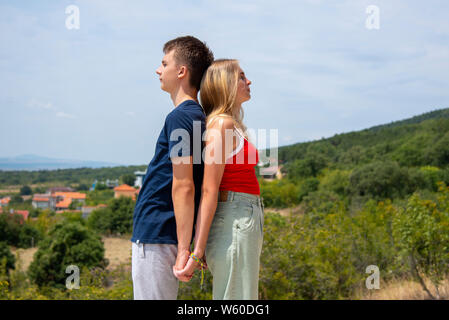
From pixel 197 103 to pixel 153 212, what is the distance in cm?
58

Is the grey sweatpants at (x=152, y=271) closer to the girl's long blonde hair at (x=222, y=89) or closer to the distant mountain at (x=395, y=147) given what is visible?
the girl's long blonde hair at (x=222, y=89)

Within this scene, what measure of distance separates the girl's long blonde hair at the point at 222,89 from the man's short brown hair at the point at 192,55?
7cm

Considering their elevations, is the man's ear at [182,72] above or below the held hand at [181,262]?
above

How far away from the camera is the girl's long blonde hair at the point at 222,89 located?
1991 mm

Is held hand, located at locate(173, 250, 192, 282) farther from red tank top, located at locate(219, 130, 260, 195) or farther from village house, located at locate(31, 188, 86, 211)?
village house, located at locate(31, 188, 86, 211)

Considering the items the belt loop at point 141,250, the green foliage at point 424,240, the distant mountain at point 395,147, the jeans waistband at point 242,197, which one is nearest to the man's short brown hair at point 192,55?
the jeans waistband at point 242,197

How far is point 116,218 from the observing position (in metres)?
47.5

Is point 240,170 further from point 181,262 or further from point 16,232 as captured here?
point 16,232

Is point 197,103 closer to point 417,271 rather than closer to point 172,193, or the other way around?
point 172,193

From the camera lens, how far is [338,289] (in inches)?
374

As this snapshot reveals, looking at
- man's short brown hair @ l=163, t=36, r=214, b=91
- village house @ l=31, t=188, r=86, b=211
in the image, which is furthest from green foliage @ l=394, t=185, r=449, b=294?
village house @ l=31, t=188, r=86, b=211
